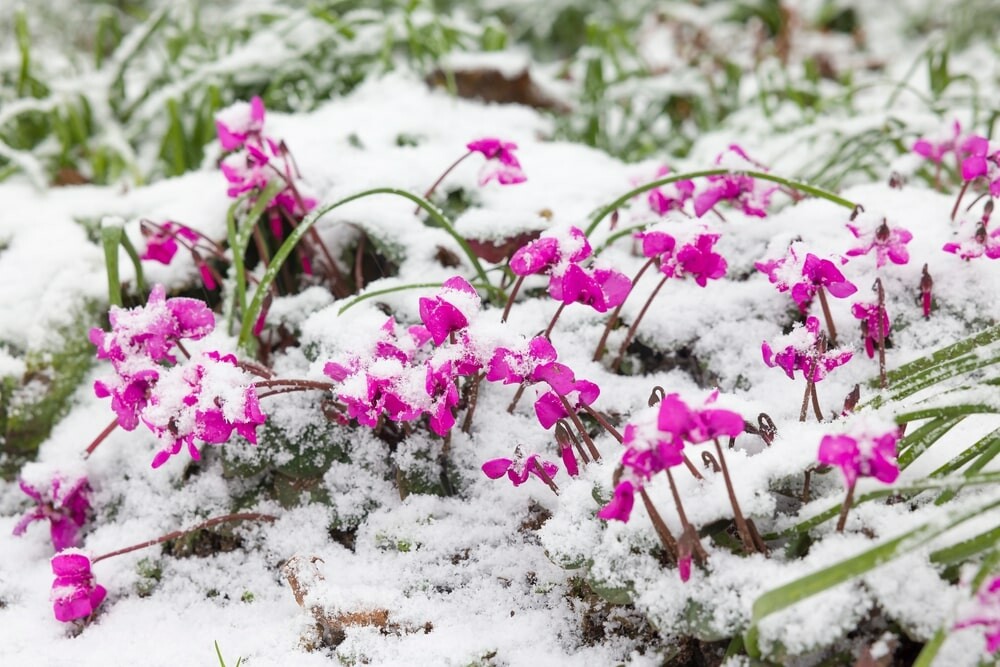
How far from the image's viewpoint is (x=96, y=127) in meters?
2.57

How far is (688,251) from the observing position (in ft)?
3.79

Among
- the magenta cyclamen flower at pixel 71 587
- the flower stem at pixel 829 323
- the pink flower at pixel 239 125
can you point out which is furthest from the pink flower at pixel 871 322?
the magenta cyclamen flower at pixel 71 587

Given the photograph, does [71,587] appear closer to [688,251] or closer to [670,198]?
[688,251]

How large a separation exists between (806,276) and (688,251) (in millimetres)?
164

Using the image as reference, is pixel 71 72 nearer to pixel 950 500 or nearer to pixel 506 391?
pixel 506 391

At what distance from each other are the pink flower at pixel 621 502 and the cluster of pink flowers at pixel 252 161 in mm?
859

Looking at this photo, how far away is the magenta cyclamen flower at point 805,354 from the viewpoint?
1077mm

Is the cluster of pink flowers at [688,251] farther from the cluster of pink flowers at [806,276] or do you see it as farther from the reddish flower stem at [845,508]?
the reddish flower stem at [845,508]

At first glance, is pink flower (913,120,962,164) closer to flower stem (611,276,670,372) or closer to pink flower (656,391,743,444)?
flower stem (611,276,670,372)

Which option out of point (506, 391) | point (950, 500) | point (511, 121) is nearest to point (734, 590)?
point (950, 500)

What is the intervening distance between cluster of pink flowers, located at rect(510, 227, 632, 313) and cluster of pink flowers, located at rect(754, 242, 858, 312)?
216mm

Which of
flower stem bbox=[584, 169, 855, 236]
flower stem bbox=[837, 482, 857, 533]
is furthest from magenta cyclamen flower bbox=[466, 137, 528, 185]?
flower stem bbox=[837, 482, 857, 533]

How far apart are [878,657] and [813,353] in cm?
38

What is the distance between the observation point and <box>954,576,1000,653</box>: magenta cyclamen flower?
75 cm
